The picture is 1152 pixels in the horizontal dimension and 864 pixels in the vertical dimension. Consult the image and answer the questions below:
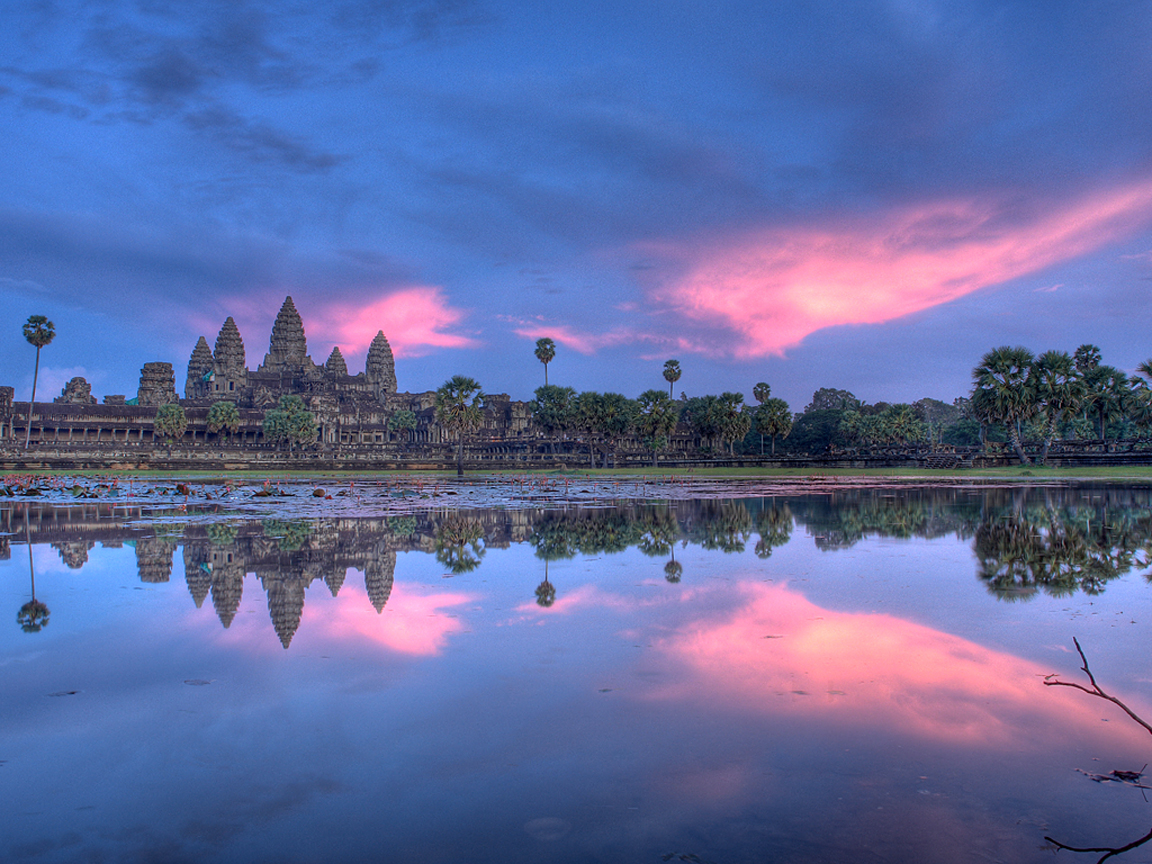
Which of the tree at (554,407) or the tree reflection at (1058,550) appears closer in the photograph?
the tree reflection at (1058,550)

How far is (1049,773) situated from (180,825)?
557 cm

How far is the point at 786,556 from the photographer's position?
601 inches

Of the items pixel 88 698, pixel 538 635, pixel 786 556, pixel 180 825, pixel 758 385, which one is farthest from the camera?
pixel 758 385

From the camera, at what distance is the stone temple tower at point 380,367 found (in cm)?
19412

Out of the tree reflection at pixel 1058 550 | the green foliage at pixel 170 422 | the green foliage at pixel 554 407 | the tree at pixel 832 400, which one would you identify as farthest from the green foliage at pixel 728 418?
the green foliage at pixel 170 422

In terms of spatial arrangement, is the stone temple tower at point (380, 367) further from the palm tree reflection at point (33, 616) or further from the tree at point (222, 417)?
the palm tree reflection at point (33, 616)

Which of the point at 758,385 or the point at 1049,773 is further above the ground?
the point at 758,385

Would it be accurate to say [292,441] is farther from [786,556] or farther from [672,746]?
[672,746]

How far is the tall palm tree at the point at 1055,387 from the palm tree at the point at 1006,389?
0.79 meters

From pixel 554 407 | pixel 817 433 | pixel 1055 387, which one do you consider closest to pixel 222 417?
pixel 554 407

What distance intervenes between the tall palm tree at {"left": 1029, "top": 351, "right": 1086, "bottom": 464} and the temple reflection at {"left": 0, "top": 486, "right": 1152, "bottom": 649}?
40562 millimetres

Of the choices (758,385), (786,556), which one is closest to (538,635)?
(786,556)

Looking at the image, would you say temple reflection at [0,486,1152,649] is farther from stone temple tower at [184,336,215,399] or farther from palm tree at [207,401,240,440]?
stone temple tower at [184,336,215,399]

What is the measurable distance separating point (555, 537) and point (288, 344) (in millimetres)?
187880
